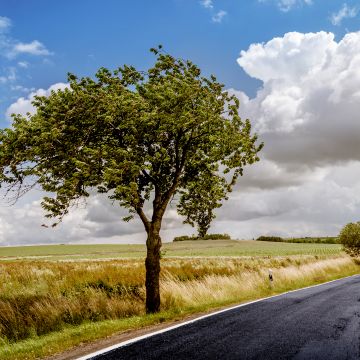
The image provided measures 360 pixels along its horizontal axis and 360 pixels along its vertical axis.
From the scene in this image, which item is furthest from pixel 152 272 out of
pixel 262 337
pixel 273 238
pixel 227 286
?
pixel 273 238

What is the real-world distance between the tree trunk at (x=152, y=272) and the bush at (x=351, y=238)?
36036mm

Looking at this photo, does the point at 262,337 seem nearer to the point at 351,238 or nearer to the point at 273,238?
the point at 351,238

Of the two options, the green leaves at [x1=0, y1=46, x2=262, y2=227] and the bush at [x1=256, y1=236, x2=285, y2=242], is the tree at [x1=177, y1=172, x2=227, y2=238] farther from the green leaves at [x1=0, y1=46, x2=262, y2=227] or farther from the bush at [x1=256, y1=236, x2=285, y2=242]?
the bush at [x1=256, y1=236, x2=285, y2=242]

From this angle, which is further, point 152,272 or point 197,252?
point 197,252

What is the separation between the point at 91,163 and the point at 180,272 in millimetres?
11339

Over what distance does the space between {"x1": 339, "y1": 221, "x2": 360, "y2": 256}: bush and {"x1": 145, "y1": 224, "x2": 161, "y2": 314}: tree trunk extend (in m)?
36.0

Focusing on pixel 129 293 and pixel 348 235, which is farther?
pixel 348 235

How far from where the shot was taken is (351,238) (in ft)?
145

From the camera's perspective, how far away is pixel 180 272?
2192cm

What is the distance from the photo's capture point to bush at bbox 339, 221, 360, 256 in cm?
4394

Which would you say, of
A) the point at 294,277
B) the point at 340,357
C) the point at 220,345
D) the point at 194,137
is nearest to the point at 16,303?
the point at 194,137

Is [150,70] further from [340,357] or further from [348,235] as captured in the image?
[348,235]

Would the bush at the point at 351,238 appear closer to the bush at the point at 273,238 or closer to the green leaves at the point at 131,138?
the green leaves at the point at 131,138

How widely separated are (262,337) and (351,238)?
40190 mm
